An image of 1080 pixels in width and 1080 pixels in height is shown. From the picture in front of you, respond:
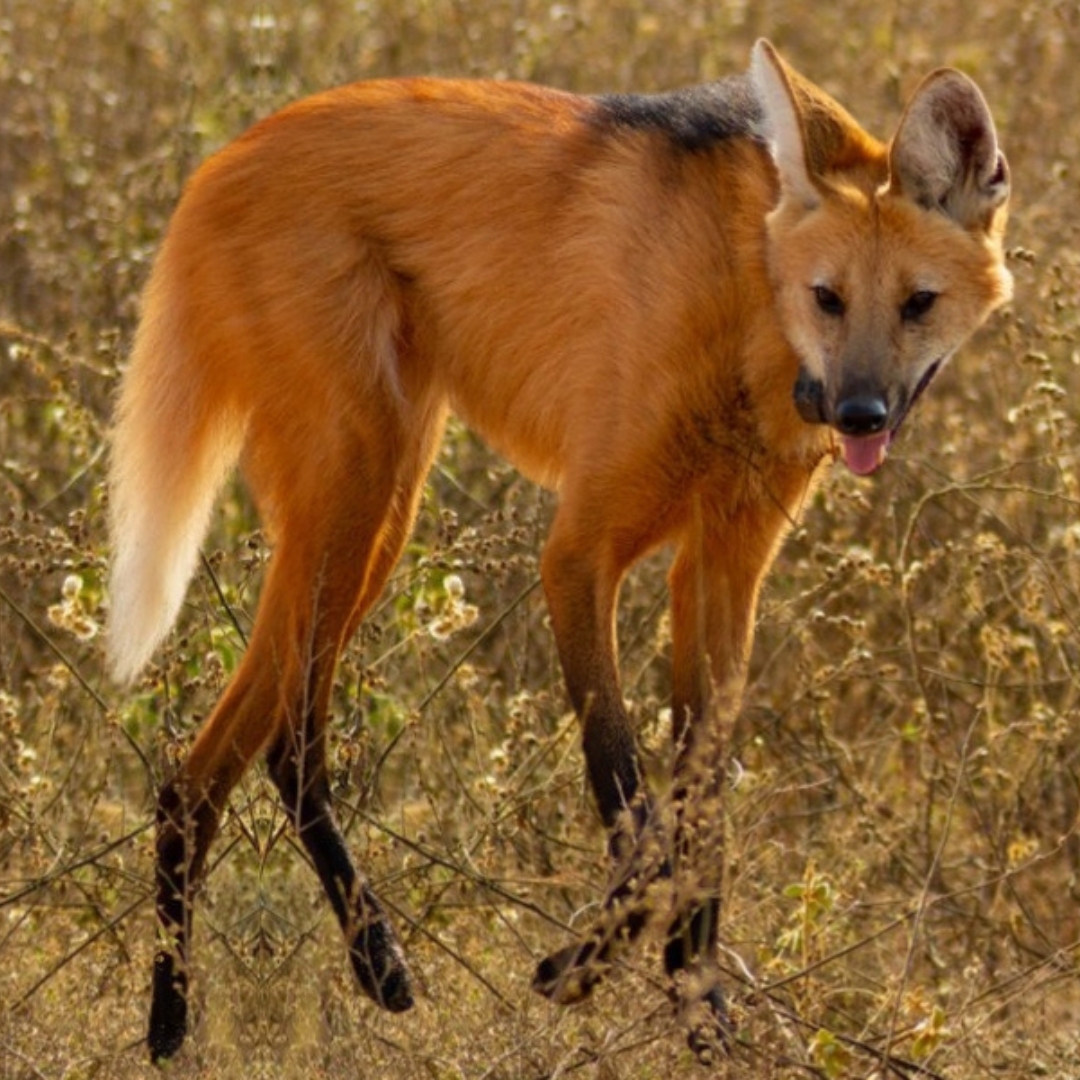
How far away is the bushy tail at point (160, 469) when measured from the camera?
12.0 ft

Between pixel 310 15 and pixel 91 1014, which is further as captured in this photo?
pixel 310 15

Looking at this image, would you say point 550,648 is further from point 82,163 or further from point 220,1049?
point 82,163

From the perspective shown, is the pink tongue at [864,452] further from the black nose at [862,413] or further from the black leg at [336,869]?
the black leg at [336,869]

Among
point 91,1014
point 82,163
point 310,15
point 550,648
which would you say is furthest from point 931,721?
point 310,15

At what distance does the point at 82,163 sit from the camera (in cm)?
633

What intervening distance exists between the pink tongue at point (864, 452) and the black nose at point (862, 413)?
0.21 feet

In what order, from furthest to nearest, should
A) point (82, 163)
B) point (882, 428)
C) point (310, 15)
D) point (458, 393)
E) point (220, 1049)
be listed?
point (310, 15)
point (82, 163)
point (458, 393)
point (220, 1049)
point (882, 428)

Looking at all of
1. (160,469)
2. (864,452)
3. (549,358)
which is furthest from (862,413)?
(160,469)

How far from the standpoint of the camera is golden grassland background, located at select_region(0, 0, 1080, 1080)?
3.25m

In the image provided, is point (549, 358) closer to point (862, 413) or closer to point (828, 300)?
point (828, 300)

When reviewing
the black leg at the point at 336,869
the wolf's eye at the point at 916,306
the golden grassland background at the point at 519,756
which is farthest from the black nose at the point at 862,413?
the black leg at the point at 336,869

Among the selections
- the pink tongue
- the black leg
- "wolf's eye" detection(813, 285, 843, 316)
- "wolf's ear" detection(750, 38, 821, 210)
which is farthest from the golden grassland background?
"wolf's ear" detection(750, 38, 821, 210)

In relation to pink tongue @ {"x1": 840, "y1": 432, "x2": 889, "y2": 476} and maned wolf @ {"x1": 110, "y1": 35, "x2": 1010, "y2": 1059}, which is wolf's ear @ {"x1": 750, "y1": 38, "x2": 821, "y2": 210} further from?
pink tongue @ {"x1": 840, "y1": 432, "x2": 889, "y2": 476}

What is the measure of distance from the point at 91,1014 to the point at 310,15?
4648 mm
